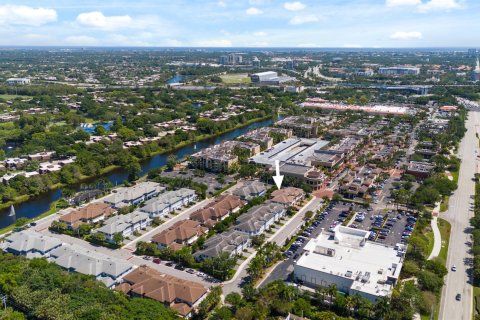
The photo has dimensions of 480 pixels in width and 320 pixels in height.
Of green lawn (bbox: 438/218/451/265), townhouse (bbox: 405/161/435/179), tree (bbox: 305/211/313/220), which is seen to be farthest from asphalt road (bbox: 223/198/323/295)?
townhouse (bbox: 405/161/435/179)

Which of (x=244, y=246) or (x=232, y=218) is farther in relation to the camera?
(x=232, y=218)

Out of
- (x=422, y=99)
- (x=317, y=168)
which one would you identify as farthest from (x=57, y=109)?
(x=422, y=99)

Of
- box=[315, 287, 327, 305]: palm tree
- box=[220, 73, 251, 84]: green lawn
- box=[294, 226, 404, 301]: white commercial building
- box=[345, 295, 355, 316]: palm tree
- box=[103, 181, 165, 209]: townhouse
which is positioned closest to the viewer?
box=[345, 295, 355, 316]: palm tree

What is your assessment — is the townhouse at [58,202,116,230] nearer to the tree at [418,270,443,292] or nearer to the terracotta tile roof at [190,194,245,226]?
the terracotta tile roof at [190,194,245,226]

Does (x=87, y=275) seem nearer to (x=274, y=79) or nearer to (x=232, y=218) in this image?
(x=232, y=218)

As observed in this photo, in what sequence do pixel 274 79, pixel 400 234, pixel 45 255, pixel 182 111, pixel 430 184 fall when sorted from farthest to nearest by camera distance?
pixel 274 79 < pixel 182 111 < pixel 430 184 < pixel 400 234 < pixel 45 255
